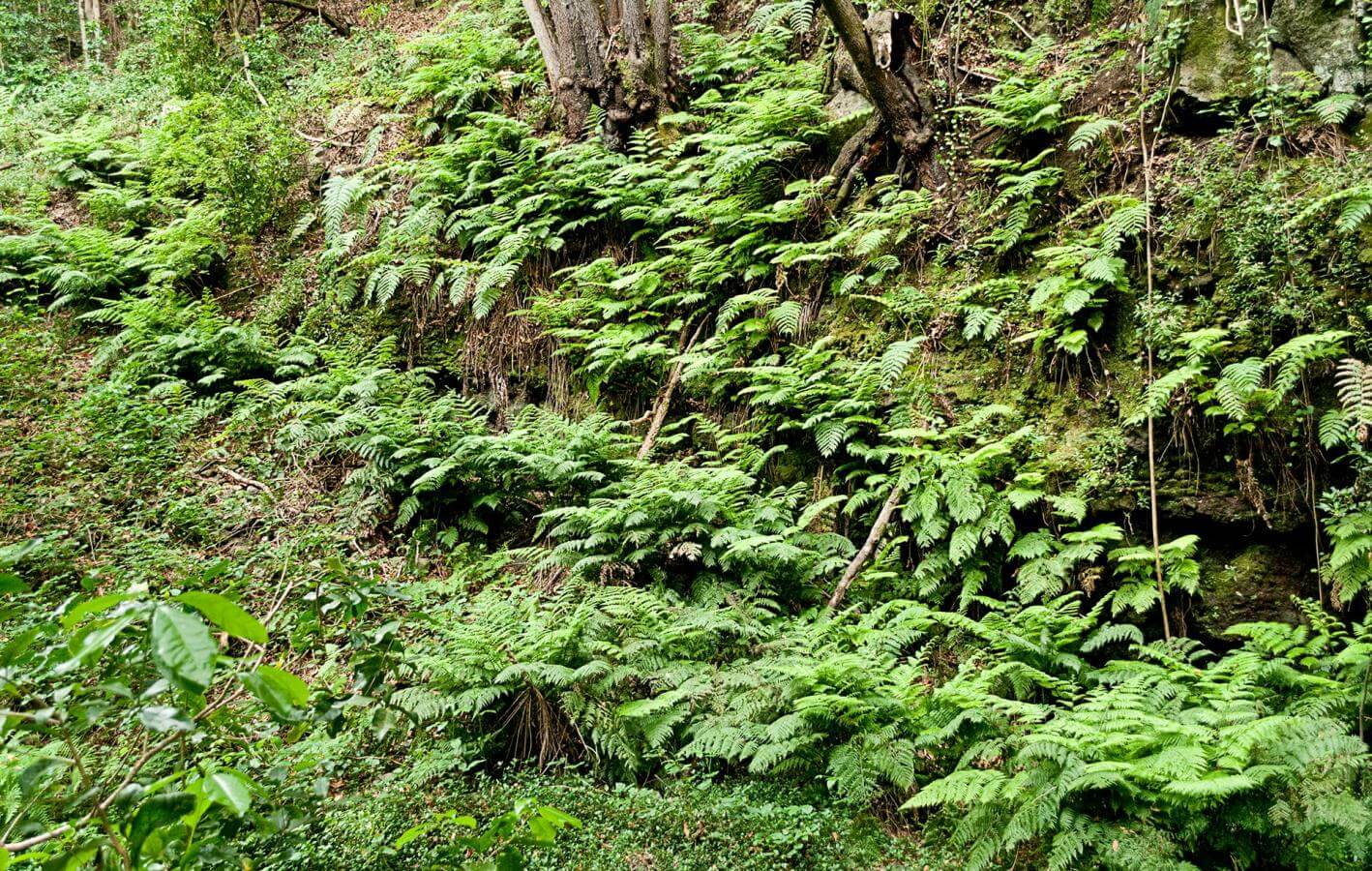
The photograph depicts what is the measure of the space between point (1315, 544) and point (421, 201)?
8815 millimetres

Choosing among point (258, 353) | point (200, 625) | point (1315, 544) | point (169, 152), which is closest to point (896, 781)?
point (1315, 544)

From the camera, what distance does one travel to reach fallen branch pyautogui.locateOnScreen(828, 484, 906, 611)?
17.1ft

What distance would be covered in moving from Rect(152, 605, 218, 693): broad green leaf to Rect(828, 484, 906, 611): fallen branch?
4366 mm

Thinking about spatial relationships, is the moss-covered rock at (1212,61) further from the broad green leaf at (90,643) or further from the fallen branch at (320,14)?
the fallen branch at (320,14)

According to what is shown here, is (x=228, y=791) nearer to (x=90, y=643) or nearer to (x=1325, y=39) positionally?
(x=90, y=643)

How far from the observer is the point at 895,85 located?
647cm

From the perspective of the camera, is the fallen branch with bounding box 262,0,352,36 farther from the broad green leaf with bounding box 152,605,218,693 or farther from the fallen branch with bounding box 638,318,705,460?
the broad green leaf with bounding box 152,605,218,693

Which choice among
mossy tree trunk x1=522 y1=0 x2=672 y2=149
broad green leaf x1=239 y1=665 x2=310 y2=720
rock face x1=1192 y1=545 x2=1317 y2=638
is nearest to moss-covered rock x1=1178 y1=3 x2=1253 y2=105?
rock face x1=1192 y1=545 x2=1317 y2=638

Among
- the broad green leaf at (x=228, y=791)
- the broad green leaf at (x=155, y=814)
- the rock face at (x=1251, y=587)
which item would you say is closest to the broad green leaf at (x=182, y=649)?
the broad green leaf at (x=228, y=791)

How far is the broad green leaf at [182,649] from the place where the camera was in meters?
1.18

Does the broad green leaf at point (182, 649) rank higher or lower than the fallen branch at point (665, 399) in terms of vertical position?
higher

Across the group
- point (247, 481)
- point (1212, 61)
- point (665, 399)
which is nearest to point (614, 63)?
point (665, 399)

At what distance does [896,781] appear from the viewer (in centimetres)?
343

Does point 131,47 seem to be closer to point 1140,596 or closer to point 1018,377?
point 1018,377
